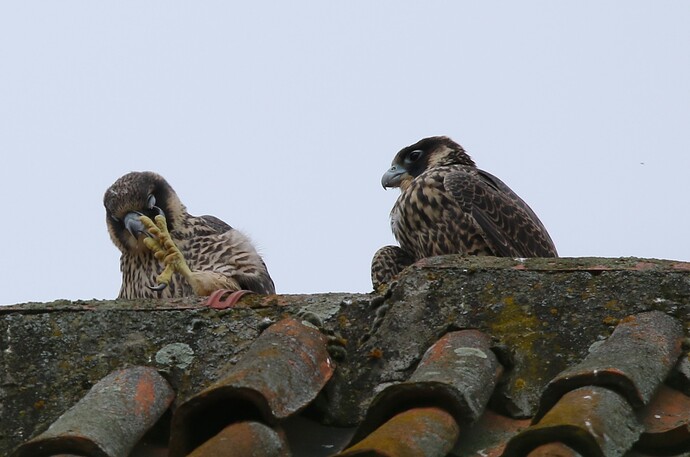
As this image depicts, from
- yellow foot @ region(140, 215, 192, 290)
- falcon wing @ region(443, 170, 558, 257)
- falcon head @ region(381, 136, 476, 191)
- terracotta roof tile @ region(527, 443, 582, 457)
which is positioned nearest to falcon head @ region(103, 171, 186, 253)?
yellow foot @ region(140, 215, 192, 290)

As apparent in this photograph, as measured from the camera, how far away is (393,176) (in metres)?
7.47

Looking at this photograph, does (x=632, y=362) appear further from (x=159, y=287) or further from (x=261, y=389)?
(x=159, y=287)

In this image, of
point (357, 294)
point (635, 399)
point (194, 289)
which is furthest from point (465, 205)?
point (635, 399)

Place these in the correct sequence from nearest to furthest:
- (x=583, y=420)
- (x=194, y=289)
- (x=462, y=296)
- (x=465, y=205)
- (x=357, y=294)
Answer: (x=583, y=420) → (x=462, y=296) → (x=357, y=294) → (x=194, y=289) → (x=465, y=205)

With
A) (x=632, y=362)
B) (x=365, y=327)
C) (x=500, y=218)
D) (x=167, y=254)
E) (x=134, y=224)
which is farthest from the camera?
(x=134, y=224)

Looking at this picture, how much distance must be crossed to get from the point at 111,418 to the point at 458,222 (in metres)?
3.45

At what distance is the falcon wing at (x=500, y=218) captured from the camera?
6453 millimetres

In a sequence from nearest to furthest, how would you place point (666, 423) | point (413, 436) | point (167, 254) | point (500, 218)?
point (413, 436), point (666, 423), point (167, 254), point (500, 218)

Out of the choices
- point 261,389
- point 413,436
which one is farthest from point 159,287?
point 413,436

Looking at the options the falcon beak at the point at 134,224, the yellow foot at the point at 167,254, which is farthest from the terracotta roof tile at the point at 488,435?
the falcon beak at the point at 134,224

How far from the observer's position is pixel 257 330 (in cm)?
394

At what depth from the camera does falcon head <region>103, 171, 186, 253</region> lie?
6.91 m

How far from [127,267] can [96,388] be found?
3420 mm

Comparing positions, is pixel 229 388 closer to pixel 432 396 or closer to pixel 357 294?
pixel 432 396
